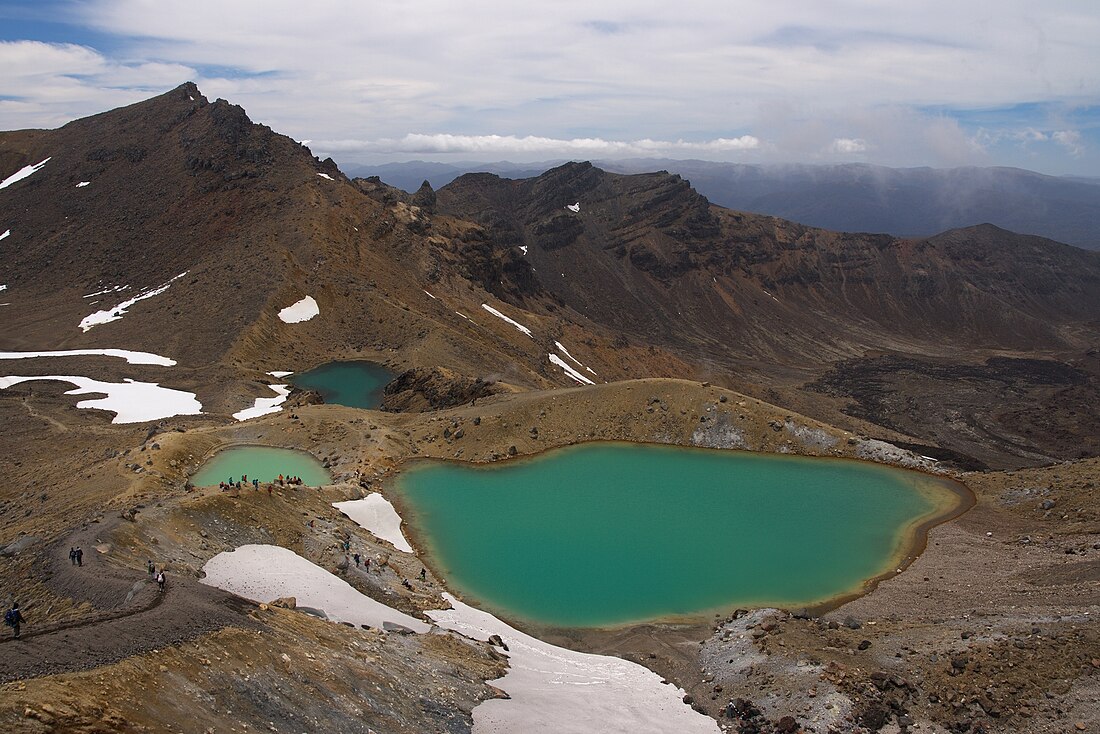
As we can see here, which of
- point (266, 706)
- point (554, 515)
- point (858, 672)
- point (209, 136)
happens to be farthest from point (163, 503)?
point (209, 136)

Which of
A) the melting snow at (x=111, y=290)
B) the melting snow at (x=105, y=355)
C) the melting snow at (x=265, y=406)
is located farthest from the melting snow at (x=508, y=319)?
the melting snow at (x=111, y=290)

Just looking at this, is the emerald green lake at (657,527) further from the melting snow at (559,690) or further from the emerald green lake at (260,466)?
the emerald green lake at (260,466)

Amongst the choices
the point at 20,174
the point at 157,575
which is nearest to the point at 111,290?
the point at 20,174

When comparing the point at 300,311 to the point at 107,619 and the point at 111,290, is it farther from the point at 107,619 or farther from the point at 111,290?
the point at 107,619

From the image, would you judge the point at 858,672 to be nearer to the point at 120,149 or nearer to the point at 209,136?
the point at 209,136

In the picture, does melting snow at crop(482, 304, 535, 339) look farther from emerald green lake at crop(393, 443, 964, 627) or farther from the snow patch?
the snow patch
